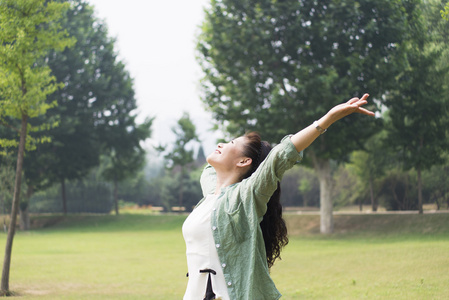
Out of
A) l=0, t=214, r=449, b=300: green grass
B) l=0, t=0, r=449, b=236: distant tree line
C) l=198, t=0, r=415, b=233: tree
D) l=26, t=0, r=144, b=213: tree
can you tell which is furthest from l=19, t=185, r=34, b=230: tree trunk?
l=198, t=0, r=415, b=233: tree

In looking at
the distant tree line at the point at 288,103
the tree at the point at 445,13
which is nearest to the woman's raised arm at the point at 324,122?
the tree at the point at 445,13

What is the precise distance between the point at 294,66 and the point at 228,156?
19.5 meters

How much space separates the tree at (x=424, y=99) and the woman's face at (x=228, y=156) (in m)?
5.70

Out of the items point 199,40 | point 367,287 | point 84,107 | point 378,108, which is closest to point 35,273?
point 367,287

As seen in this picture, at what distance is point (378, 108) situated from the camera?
1800 centimetres

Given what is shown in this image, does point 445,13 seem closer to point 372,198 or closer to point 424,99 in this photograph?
point 424,99

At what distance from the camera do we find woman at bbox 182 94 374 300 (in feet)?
10.6

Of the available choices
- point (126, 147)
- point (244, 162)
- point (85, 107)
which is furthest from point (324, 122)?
point (126, 147)

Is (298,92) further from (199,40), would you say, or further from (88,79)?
(88,79)

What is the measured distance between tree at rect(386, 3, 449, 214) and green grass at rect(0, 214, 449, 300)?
4.05ft

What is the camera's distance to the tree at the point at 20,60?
390 inches

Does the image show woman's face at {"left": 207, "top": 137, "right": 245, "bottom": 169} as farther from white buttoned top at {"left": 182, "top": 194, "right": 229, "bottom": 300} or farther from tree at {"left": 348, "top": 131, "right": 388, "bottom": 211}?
tree at {"left": 348, "top": 131, "right": 388, "bottom": 211}

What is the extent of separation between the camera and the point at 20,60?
10.1m

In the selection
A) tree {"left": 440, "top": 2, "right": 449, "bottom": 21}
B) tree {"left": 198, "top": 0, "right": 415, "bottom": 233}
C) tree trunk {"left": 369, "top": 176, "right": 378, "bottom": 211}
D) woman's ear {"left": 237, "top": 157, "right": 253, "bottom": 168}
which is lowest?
tree trunk {"left": 369, "top": 176, "right": 378, "bottom": 211}
